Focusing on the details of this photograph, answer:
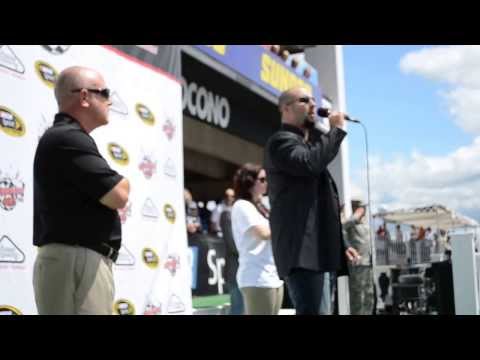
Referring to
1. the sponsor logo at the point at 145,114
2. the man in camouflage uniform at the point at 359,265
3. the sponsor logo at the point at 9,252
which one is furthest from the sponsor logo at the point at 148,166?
the man in camouflage uniform at the point at 359,265

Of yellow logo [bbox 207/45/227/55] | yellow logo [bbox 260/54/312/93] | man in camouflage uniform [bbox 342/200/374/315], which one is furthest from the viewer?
yellow logo [bbox 260/54/312/93]

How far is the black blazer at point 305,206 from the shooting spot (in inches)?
104

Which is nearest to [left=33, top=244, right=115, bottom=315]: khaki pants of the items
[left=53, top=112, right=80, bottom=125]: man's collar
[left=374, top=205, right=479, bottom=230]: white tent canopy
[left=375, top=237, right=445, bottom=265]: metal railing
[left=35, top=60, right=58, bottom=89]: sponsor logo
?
[left=53, top=112, right=80, bottom=125]: man's collar

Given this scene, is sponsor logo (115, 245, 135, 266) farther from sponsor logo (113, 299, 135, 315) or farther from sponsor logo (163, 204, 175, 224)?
sponsor logo (163, 204, 175, 224)

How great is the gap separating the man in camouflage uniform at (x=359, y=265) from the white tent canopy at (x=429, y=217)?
5496 mm

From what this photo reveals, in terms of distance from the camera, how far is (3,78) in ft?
11.1

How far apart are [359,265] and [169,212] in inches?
114

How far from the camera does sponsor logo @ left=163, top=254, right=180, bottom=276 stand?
182 inches

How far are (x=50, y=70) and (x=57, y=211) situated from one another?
1.83 meters

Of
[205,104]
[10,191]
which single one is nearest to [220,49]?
[205,104]

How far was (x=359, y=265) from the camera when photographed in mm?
6727

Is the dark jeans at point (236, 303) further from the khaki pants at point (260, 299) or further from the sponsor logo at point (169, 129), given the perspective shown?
the khaki pants at point (260, 299)

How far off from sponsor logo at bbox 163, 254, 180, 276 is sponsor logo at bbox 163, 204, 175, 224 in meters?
0.29
